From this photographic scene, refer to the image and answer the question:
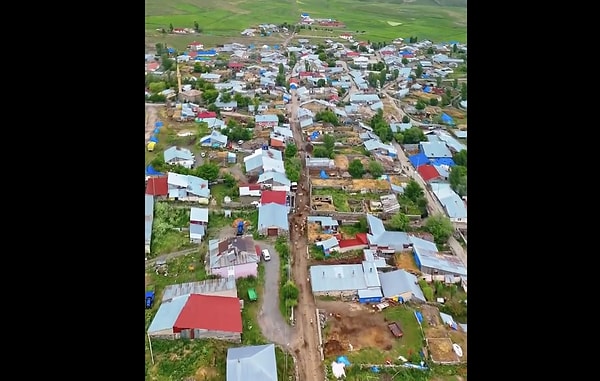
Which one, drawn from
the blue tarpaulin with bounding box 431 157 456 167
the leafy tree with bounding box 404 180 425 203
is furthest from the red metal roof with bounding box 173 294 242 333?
the blue tarpaulin with bounding box 431 157 456 167

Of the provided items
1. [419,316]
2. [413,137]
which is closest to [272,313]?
[419,316]

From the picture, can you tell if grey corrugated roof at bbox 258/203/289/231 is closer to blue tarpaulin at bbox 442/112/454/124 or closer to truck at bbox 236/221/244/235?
truck at bbox 236/221/244/235

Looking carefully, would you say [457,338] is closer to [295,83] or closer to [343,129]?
[343,129]

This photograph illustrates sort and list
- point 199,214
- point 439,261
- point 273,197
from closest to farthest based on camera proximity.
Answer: point 439,261 < point 199,214 < point 273,197

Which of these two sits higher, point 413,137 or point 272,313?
point 413,137

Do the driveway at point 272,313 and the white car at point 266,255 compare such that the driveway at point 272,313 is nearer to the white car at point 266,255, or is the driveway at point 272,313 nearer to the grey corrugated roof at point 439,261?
the white car at point 266,255

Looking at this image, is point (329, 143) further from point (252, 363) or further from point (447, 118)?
point (252, 363)

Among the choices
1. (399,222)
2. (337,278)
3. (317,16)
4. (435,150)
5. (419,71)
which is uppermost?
(317,16)

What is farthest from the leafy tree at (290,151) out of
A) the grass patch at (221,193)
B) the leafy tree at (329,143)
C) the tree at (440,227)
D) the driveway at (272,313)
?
the driveway at (272,313)
